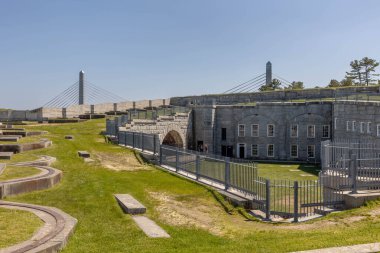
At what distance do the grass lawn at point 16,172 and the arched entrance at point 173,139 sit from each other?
3148 cm

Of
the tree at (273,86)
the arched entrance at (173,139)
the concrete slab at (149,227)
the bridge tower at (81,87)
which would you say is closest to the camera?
the concrete slab at (149,227)

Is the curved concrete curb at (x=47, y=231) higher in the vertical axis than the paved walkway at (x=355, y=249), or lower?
higher

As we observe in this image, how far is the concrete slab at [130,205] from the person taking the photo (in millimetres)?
11016

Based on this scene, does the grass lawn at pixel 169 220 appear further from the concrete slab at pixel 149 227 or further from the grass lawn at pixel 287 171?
the grass lawn at pixel 287 171

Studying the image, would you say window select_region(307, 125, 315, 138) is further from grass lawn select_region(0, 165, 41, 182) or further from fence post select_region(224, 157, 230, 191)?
grass lawn select_region(0, 165, 41, 182)

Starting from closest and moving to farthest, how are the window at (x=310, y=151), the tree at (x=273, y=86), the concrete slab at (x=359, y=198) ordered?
the concrete slab at (x=359, y=198) < the window at (x=310, y=151) < the tree at (x=273, y=86)

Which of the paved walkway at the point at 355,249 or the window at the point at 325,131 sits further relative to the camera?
the window at the point at 325,131

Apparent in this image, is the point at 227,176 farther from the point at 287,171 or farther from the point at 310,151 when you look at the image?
the point at 310,151

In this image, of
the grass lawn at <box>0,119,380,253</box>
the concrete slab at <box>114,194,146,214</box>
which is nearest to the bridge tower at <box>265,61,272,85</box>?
the grass lawn at <box>0,119,380,253</box>

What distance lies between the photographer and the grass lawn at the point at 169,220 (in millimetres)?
8234

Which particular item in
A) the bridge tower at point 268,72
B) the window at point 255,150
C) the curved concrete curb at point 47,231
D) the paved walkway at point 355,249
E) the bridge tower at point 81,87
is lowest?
the window at point 255,150

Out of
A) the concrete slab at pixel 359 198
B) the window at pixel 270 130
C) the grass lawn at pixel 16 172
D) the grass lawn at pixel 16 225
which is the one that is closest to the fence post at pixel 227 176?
the concrete slab at pixel 359 198

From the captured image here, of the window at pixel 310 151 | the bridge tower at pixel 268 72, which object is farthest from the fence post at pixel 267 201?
the bridge tower at pixel 268 72

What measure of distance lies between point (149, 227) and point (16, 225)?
2.91m
